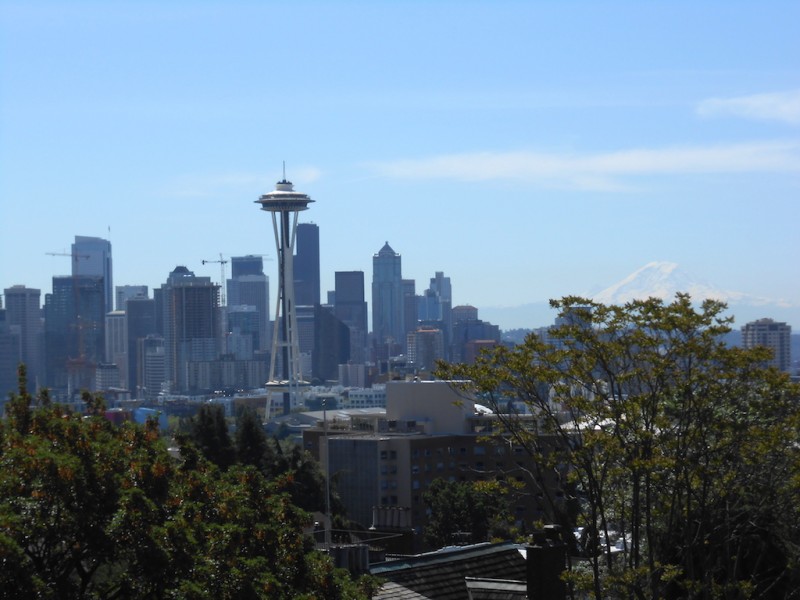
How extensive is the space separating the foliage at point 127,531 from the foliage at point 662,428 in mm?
5269

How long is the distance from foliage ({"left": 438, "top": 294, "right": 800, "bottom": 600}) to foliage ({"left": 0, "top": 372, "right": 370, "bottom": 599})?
527 cm

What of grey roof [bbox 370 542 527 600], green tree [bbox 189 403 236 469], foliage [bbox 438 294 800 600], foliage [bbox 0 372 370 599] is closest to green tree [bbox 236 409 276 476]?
green tree [bbox 189 403 236 469]

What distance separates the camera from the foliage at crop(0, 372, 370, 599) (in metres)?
14.0

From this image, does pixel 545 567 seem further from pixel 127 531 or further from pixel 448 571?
pixel 127 531

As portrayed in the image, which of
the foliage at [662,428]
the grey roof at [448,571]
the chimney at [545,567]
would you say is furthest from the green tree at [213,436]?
the chimney at [545,567]

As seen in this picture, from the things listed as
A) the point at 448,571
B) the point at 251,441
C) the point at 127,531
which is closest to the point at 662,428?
the point at 448,571

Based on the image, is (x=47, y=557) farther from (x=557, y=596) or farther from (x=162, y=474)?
(x=557, y=596)

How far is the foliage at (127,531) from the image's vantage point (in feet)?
45.9

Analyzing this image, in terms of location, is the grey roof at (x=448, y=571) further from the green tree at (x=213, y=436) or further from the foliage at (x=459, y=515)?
the foliage at (x=459, y=515)

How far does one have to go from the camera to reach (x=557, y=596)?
1983 cm

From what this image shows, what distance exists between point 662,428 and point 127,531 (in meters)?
8.63

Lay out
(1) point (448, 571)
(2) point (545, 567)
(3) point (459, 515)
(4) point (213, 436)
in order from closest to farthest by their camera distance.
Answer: (2) point (545, 567)
(1) point (448, 571)
(4) point (213, 436)
(3) point (459, 515)

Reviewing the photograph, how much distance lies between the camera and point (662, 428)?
2038 cm

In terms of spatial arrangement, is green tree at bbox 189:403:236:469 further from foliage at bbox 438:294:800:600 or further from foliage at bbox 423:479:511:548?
foliage at bbox 438:294:800:600
